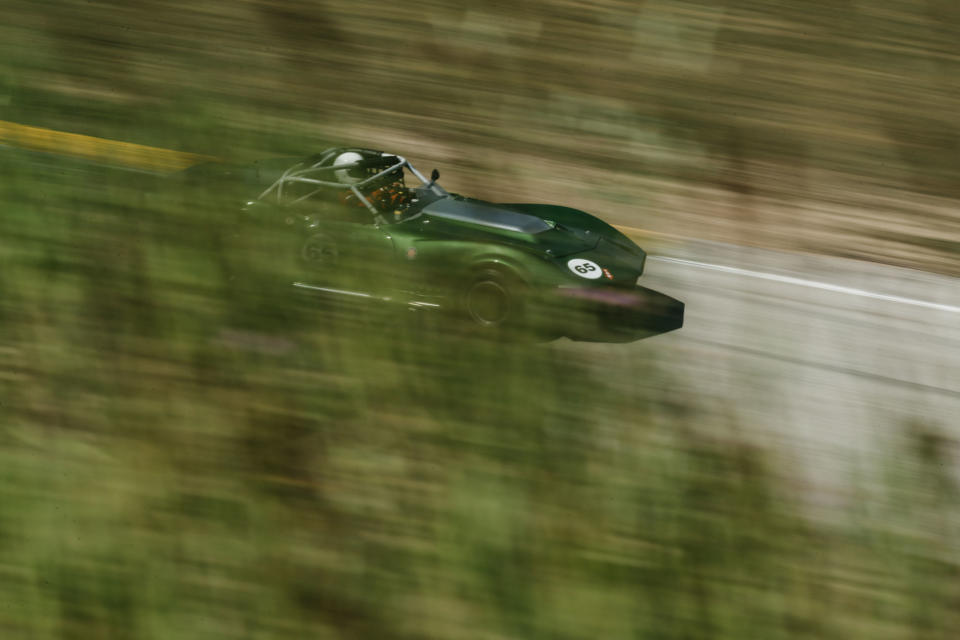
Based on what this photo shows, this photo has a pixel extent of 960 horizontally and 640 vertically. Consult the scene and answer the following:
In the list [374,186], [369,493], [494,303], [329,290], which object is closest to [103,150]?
[329,290]

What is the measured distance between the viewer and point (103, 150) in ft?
11.9

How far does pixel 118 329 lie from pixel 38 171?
874 millimetres

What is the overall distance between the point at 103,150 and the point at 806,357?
3.32 m

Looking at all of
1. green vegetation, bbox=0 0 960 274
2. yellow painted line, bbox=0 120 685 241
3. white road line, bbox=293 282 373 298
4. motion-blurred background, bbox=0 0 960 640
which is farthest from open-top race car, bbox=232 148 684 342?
green vegetation, bbox=0 0 960 274

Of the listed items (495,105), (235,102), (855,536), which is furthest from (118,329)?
(495,105)

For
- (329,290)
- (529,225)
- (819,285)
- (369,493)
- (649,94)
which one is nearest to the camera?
(369,493)

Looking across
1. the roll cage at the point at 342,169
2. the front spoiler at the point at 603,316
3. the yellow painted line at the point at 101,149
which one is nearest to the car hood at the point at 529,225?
the roll cage at the point at 342,169

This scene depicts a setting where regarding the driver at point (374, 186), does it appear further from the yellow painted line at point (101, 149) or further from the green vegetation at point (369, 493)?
the green vegetation at point (369, 493)

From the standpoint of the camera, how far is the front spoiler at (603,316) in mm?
3143

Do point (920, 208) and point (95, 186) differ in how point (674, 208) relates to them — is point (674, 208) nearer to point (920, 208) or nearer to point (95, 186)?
point (920, 208)

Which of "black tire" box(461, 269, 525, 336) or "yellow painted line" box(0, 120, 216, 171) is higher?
"yellow painted line" box(0, 120, 216, 171)

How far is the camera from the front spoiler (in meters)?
3.14

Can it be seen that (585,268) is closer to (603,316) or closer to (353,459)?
(603,316)

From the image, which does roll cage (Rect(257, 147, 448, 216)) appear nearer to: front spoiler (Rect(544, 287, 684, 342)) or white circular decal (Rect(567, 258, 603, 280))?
white circular decal (Rect(567, 258, 603, 280))
